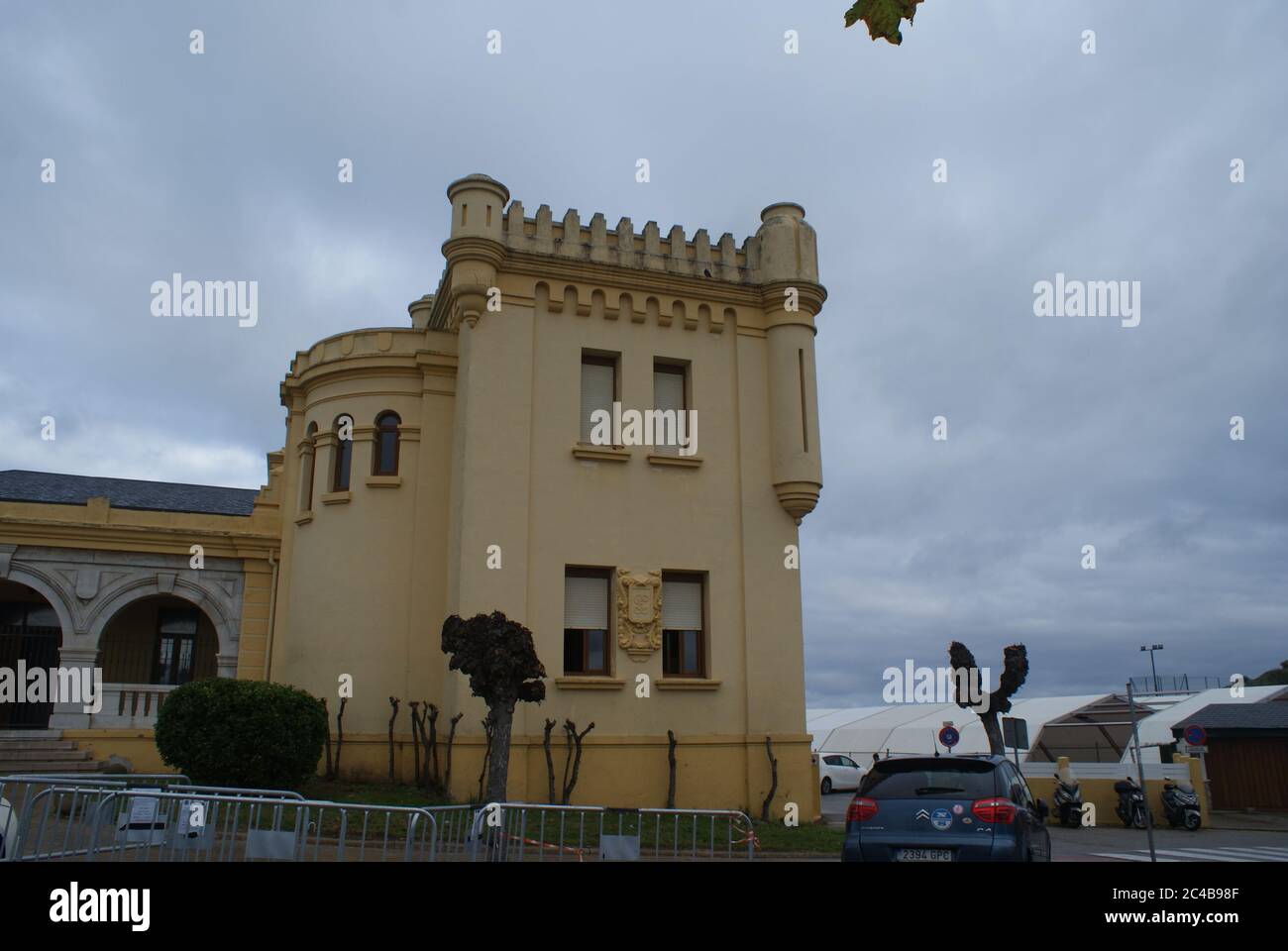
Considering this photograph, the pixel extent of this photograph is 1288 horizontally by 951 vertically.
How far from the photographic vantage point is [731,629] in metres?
19.2

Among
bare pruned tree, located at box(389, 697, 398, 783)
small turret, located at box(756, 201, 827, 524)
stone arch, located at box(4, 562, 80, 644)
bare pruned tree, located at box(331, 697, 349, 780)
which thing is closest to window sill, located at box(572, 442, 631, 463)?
small turret, located at box(756, 201, 827, 524)

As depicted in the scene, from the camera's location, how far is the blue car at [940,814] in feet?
29.4

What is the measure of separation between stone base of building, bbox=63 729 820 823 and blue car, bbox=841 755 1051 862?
26.9ft

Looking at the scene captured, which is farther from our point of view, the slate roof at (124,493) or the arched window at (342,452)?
the slate roof at (124,493)

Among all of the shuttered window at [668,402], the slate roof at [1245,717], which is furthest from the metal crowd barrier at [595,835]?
the slate roof at [1245,717]

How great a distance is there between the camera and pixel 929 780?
953cm

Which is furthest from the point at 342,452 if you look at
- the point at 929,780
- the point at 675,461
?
the point at 929,780

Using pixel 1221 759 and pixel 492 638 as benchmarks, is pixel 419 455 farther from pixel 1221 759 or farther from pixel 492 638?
pixel 1221 759

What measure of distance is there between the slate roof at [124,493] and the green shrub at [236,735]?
8.04 m

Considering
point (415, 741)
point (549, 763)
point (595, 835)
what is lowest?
point (595, 835)

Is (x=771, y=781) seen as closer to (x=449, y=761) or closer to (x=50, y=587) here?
(x=449, y=761)

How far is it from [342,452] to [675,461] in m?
7.25

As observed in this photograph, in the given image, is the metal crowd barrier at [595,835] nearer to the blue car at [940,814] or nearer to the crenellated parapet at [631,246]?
the blue car at [940,814]
